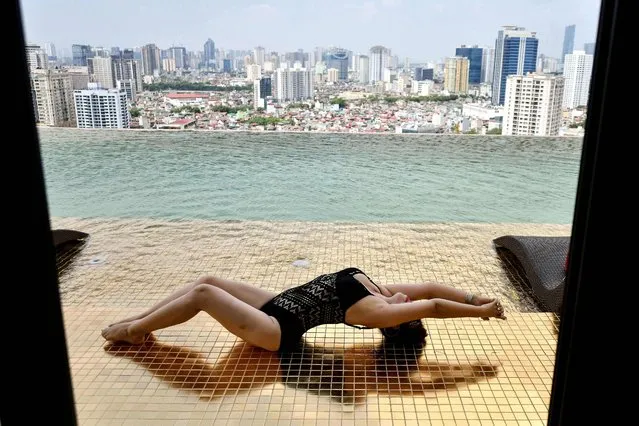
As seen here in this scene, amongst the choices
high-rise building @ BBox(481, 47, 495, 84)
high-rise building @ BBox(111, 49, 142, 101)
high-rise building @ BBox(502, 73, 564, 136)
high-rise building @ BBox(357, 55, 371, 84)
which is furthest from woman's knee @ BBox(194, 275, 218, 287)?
high-rise building @ BBox(357, 55, 371, 84)

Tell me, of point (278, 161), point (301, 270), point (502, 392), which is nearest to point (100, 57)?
point (278, 161)

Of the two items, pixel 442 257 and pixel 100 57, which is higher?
pixel 100 57

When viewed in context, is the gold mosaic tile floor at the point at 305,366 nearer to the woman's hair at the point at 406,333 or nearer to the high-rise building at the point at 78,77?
the woman's hair at the point at 406,333

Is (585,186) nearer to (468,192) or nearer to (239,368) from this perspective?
(239,368)

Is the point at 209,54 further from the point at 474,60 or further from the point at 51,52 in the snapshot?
the point at 474,60

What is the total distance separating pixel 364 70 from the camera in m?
11.5

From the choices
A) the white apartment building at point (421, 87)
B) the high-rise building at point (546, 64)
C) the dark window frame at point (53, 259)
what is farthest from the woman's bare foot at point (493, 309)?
the white apartment building at point (421, 87)

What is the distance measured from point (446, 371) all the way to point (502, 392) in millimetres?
195

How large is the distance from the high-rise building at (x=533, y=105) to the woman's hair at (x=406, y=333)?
7235 millimetres

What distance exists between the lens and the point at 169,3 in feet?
39.1

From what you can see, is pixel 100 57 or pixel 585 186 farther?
pixel 100 57

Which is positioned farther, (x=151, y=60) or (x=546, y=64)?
(x=151, y=60)

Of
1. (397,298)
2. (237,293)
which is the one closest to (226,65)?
(237,293)

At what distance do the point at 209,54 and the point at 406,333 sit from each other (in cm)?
1106
